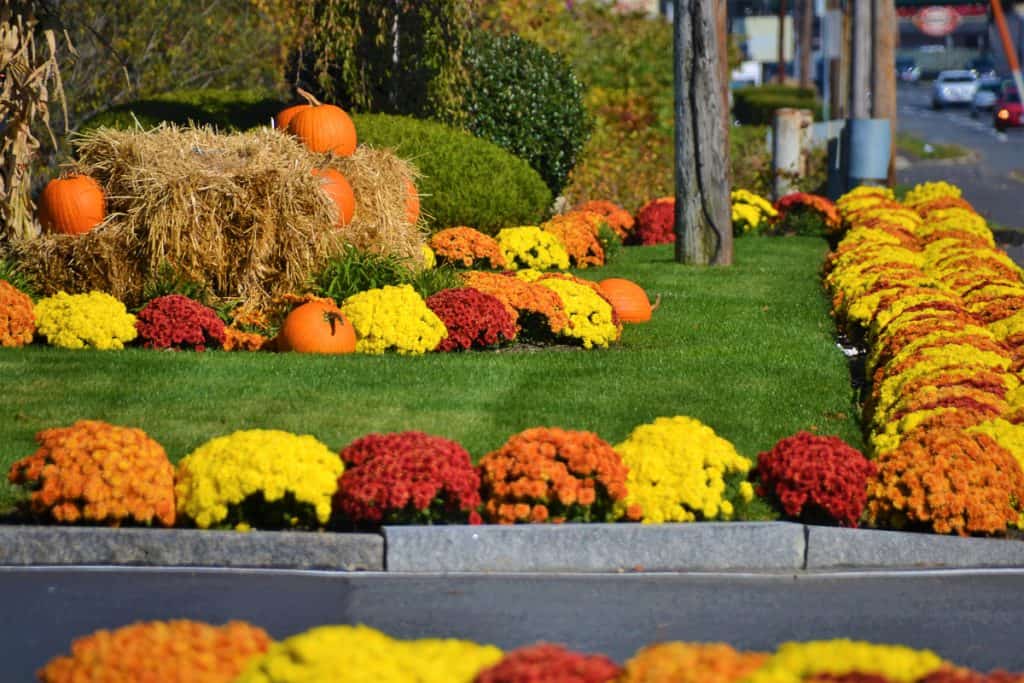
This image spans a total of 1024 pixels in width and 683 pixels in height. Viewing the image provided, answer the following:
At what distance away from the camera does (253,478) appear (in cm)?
772

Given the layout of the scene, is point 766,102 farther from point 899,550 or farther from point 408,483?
point 408,483

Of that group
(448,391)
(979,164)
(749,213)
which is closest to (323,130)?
(448,391)

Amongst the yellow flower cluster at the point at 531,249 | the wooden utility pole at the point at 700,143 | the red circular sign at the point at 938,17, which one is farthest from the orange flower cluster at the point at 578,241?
the red circular sign at the point at 938,17

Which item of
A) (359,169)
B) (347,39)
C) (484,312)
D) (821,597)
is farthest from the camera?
(347,39)

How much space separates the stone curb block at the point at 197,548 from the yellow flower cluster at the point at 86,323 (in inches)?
165

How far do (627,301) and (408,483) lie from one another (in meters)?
6.07

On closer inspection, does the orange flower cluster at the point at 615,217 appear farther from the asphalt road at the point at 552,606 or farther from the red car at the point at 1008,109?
the red car at the point at 1008,109

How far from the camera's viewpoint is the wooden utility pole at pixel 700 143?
1708 centimetres

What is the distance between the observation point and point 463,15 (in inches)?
769

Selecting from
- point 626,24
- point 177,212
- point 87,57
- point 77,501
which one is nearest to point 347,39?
point 87,57

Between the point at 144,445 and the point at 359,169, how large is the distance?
645cm

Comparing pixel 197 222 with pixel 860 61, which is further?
pixel 860 61

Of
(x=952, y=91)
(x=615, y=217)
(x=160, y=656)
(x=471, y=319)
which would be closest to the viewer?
(x=160, y=656)

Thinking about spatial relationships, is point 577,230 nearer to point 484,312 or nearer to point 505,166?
point 505,166
